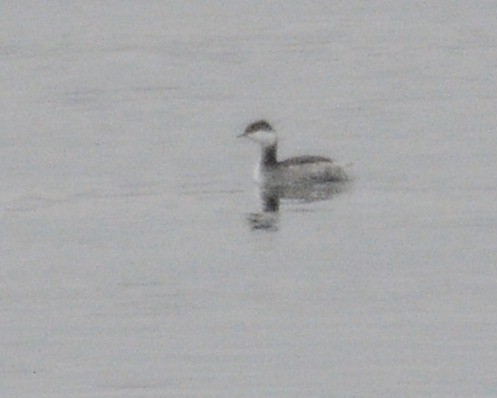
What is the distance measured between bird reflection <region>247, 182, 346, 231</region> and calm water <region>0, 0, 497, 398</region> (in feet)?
0.65

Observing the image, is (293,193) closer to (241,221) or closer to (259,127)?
(259,127)

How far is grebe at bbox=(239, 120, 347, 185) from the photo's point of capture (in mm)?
31297

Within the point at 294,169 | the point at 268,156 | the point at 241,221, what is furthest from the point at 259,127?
the point at 241,221

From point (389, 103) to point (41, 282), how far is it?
55.5 feet

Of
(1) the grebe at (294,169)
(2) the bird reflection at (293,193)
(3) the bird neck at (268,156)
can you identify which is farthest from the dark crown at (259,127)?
(2) the bird reflection at (293,193)

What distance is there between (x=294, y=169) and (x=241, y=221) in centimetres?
373

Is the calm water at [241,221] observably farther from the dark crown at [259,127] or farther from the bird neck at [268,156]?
the dark crown at [259,127]

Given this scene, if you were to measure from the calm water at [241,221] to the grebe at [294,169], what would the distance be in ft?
1.01

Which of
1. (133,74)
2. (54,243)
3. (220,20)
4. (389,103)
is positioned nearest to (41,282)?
(54,243)

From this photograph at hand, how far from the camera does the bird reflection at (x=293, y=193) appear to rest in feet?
96.7

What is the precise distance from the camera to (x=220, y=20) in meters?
55.2

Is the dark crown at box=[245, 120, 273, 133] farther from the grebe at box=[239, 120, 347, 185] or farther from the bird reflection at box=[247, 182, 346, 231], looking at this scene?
the bird reflection at box=[247, 182, 346, 231]

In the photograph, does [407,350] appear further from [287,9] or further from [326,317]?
[287,9]

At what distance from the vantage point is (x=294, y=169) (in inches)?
1244
